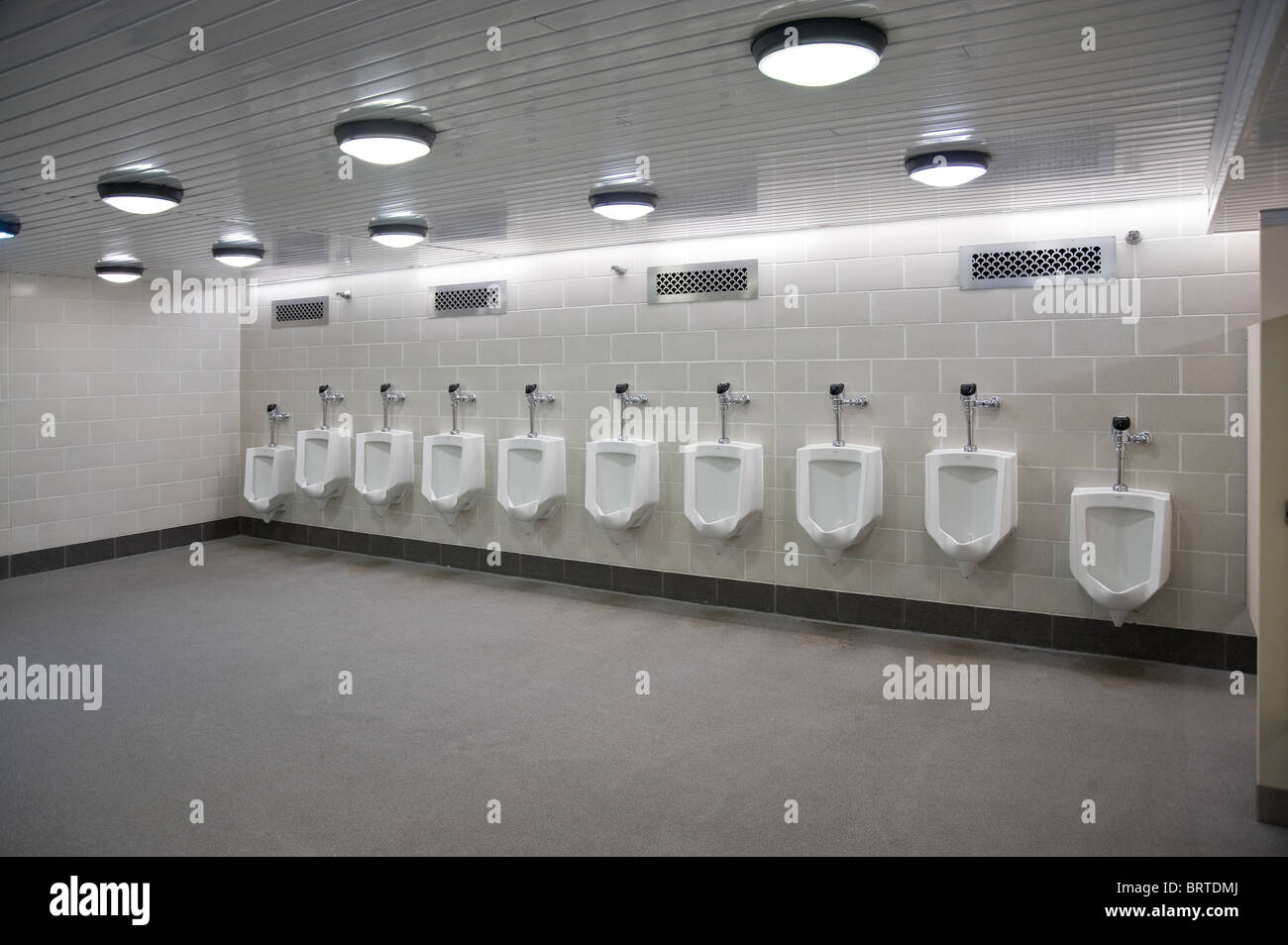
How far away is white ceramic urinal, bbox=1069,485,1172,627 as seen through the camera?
4000mm

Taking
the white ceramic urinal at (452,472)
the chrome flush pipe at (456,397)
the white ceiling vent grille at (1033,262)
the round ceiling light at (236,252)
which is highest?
the round ceiling light at (236,252)

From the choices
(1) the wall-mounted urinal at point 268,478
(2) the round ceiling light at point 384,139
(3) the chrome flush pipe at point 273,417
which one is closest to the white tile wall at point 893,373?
Result: (1) the wall-mounted urinal at point 268,478

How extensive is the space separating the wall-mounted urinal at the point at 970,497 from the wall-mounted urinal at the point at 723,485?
3.32 feet

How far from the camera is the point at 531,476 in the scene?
5.91m

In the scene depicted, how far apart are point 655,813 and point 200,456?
6.34 metres

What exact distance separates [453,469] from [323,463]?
134 cm

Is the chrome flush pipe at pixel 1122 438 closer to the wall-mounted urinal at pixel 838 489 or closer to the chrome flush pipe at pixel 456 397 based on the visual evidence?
the wall-mounted urinal at pixel 838 489

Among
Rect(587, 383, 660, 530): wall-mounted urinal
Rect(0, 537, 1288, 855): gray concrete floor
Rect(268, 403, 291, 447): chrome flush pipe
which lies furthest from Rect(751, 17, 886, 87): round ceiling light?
Rect(268, 403, 291, 447): chrome flush pipe

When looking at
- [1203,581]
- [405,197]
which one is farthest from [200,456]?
[1203,581]

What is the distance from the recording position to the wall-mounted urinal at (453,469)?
615 cm

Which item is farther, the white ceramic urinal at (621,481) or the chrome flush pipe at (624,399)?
the chrome flush pipe at (624,399)

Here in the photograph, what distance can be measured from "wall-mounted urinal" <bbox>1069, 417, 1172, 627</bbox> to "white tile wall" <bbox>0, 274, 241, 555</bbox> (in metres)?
6.86

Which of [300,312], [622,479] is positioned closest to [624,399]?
[622,479]

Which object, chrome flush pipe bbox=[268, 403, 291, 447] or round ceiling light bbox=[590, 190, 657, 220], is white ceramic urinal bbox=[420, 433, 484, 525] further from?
round ceiling light bbox=[590, 190, 657, 220]
